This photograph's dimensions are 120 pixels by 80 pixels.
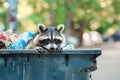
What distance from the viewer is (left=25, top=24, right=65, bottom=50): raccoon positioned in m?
6.41

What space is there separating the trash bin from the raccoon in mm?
203

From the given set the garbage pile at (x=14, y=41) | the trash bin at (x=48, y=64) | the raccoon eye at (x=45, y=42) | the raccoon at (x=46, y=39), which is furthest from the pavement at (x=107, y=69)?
the trash bin at (x=48, y=64)

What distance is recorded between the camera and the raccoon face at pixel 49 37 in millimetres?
6445

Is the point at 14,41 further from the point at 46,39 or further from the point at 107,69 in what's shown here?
the point at 107,69

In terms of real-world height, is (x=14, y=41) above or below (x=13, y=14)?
below

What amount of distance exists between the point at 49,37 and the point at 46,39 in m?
0.10

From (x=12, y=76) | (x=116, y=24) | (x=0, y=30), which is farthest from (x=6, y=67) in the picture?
(x=116, y=24)

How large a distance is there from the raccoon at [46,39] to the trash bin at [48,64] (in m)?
0.20

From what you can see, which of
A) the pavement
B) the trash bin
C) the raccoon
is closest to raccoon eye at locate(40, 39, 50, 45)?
the raccoon

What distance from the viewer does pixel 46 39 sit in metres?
6.45

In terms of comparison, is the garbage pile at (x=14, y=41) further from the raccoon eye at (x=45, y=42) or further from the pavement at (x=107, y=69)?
the pavement at (x=107, y=69)

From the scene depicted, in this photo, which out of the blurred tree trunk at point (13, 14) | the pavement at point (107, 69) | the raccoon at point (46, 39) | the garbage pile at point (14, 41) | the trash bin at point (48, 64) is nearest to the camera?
the trash bin at point (48, 64)

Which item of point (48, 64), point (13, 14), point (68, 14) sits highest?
point (68, 14)

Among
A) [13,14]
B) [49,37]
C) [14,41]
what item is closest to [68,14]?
[13,14]
